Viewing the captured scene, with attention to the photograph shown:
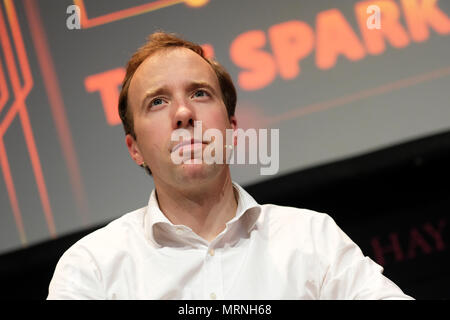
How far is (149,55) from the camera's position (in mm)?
1738

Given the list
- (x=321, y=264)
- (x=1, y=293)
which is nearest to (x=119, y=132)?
(x=1, y=293)

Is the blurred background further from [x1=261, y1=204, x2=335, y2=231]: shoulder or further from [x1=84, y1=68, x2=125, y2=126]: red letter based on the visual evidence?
[x1=261, y1=204, x2=335, y2=231]: shoulder

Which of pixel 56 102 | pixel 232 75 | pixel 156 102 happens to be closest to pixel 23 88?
pixel 56 102

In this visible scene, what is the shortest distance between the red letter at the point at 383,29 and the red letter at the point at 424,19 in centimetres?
5

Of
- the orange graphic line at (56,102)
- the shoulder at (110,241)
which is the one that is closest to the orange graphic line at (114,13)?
the orange graphic line at (56,102)

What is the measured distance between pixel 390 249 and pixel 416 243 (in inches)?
5.3

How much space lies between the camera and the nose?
1.56 m

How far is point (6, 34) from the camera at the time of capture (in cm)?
288

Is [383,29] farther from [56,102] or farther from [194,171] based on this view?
[194,171]

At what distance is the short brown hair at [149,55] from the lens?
5.77ft

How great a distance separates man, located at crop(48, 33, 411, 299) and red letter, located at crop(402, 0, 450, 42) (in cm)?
161

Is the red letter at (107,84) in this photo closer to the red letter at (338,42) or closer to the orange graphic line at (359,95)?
the orange graphic line at (359,95)

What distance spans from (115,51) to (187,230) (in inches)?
60.8

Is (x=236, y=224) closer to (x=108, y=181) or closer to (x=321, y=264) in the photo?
(x=321, y=264)
